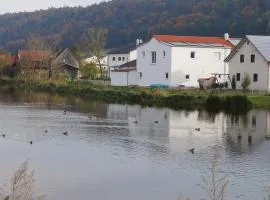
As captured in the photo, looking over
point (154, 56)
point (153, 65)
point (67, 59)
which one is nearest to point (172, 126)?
point (153, 65)

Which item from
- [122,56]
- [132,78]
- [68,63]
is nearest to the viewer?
[132,78]

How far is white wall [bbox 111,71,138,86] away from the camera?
5366 centimetres

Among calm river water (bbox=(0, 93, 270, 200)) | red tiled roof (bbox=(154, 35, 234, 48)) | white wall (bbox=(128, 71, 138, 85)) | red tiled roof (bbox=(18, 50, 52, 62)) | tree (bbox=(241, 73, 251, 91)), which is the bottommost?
calm river water (bbox=(0, 93, 270, 200))

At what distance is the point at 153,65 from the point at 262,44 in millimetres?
10271

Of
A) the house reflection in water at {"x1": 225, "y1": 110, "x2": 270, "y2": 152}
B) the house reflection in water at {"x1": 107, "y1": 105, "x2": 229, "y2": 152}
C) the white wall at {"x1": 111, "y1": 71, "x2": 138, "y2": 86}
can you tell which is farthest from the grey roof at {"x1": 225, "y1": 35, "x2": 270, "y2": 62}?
the house reflection in water at {"x1": 107, "y1": 105, "x2": 229, "y2": 152}

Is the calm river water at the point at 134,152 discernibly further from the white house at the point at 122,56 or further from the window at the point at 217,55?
the white house at the point at 122,56

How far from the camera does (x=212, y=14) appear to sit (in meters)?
89.4

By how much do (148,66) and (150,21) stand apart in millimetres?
57940

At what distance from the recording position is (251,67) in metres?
44.8

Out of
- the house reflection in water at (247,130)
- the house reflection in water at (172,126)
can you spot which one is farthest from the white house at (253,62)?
the house reflection in water at (172,126)

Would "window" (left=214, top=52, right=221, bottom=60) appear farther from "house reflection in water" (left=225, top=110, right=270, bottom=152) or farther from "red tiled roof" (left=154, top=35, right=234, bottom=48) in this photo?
"house reflection in water" (left=225, top=110, right=270, bottom=152)

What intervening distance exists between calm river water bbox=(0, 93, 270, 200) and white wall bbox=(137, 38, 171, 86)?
15.5 meters

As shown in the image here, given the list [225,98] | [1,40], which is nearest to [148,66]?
[225,98]

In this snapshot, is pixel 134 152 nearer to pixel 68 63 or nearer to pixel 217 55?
pixel 217 55
